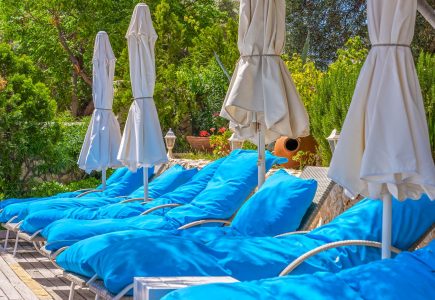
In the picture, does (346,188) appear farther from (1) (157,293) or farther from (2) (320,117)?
(2) (320,117)

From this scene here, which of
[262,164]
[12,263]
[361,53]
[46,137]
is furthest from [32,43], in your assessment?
[262,164]

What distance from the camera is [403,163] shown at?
375 cm

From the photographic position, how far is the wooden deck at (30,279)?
6.49 meters

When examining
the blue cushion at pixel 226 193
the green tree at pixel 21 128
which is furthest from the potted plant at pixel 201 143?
the blue cushion at pixel 226 193

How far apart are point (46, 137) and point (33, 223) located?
4977mm

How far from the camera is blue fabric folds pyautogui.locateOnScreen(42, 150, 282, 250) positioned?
5.95 metres

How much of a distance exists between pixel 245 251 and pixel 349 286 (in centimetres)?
133

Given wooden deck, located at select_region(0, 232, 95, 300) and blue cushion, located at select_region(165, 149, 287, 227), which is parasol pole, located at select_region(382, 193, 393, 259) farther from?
wooden deck, located at select_region(0, 232, 95, 300)

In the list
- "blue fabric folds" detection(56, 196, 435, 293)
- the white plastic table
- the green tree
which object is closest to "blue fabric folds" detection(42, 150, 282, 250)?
A: "blue fabric folds" detection(56, 196, 435, 293)

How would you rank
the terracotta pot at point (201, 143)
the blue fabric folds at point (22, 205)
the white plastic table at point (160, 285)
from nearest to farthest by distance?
1. the white plastic table at point (160, 285)
2. the blue fabric folds at point (22, 205)
3. the terracotta pot at point (201, 143)

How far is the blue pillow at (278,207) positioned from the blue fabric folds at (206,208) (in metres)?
0.70

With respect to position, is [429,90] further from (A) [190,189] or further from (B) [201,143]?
(B) [201,143]

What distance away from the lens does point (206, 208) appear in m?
6.59

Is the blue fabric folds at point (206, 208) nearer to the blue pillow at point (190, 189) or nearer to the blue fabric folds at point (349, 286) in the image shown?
the blue pillow at point (190, 189)
